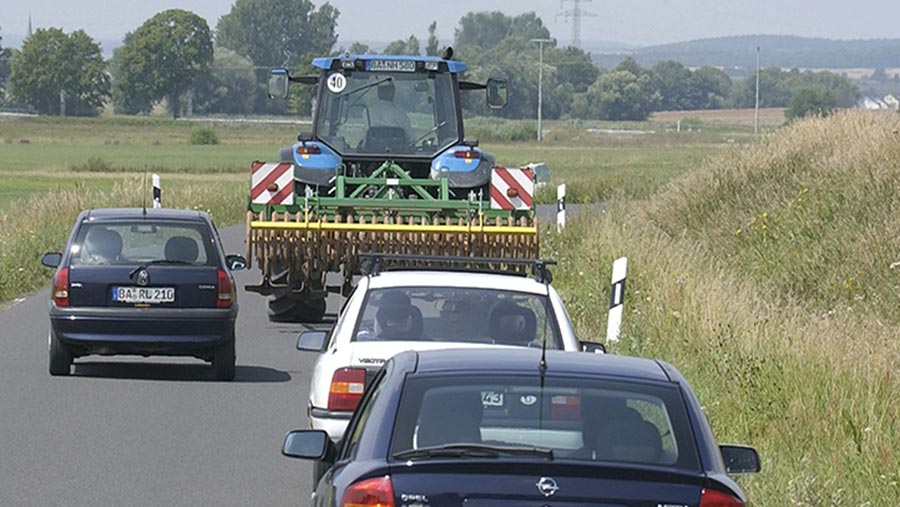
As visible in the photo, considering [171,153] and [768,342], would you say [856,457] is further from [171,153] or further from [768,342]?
[171,153]

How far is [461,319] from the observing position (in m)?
9.81

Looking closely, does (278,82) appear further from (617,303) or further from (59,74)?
(59,74)

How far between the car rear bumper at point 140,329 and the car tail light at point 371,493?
9.84 meters

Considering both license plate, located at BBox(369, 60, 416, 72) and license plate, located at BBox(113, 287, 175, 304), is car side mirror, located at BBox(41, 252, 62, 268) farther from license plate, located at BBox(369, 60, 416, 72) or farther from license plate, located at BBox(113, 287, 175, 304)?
license plate, located at BBox(369, 60, 416, 72)

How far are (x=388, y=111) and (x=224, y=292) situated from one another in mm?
6550

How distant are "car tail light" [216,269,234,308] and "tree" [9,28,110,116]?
175822mm

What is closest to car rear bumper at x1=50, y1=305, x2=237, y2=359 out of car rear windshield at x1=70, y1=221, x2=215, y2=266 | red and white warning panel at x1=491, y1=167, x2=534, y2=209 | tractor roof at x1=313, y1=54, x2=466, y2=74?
car rear windshield at x1=70, y1=221, x2=215, y2=266

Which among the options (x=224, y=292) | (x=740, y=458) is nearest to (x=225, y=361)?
(x=224, y=292)

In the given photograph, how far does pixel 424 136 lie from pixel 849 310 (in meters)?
5.57

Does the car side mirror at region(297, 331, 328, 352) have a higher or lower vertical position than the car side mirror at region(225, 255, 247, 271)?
higher

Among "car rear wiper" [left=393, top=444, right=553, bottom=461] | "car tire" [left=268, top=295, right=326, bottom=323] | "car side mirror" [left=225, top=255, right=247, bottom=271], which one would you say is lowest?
"car tire" [left=268, top=295, right=326, bottom=323]

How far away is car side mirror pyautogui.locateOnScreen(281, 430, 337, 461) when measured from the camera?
22.3 ft

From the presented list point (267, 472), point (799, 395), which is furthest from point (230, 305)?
point (799, 395)

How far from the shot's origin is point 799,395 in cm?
1146
